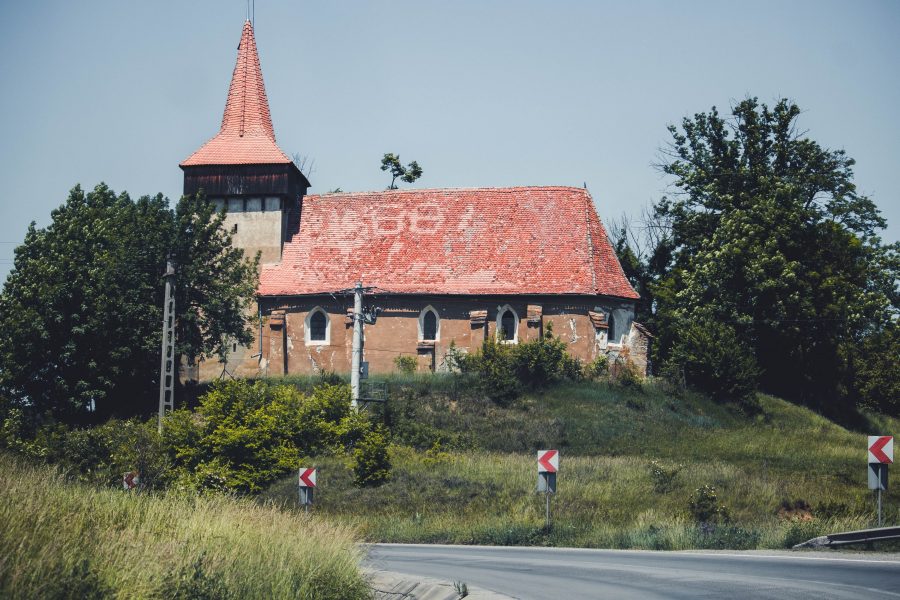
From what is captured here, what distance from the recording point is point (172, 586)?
12.3m

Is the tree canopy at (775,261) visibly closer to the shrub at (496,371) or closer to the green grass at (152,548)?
the shrub at (496,371)

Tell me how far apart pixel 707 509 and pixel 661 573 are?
45.7 ft

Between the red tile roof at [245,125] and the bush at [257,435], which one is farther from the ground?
the red tile roof at [245,125]

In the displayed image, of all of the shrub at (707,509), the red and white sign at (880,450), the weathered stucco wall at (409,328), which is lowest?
the shrub at (707,509)

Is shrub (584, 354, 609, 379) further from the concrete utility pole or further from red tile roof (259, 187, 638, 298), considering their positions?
the concrete utility pole

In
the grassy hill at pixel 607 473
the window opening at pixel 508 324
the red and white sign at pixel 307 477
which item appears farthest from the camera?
the window opening at pixel 508 324

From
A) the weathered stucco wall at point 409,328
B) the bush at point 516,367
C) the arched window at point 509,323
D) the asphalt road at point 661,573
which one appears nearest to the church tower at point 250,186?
the weathered stucco wall at point 409,328

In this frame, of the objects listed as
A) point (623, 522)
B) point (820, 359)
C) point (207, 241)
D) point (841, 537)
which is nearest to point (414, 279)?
point (207, 241)

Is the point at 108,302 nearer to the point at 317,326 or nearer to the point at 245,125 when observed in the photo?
the point at 317,326

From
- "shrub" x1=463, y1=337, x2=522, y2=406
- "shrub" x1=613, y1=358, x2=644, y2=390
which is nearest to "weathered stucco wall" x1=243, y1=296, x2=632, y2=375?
"shrub" x1=613, y1=358, x2=644, y2=390

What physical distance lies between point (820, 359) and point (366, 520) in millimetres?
30562

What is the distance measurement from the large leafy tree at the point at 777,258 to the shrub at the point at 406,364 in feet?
39.7

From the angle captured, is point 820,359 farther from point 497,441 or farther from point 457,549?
point 457,549

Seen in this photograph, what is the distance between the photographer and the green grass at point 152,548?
37.8 feet
